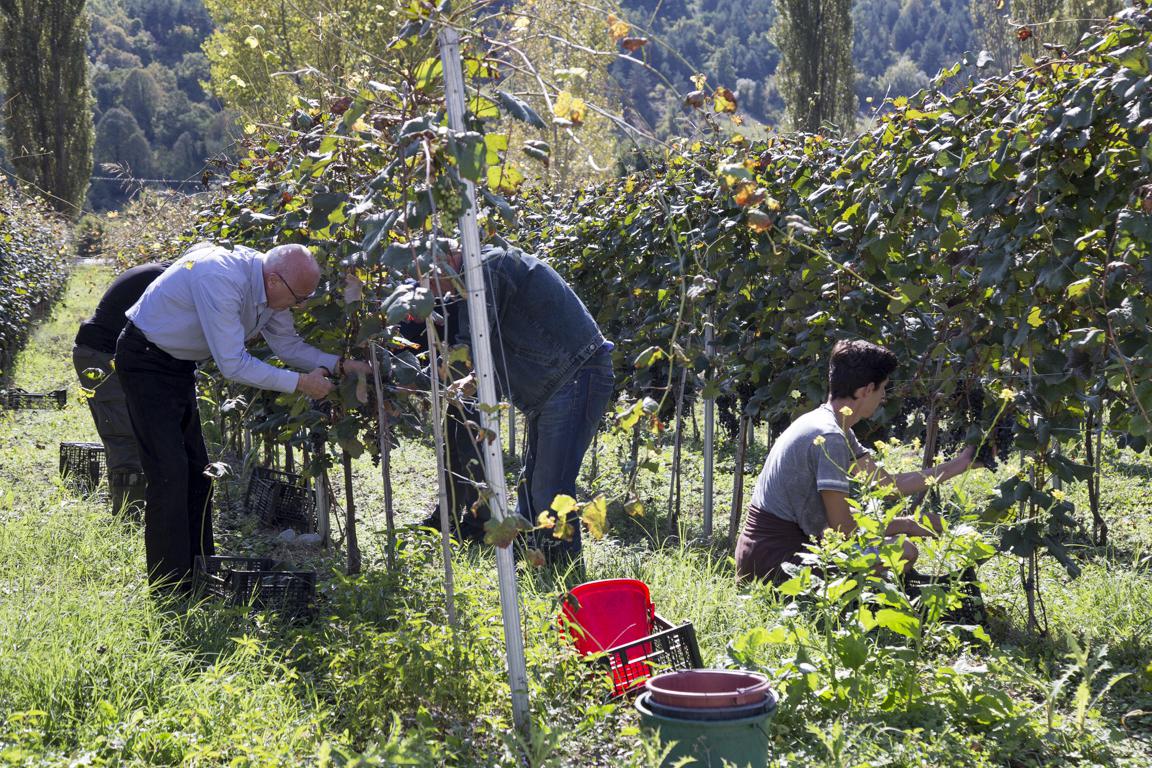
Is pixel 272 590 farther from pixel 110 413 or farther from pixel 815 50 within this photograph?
pixel 815 50

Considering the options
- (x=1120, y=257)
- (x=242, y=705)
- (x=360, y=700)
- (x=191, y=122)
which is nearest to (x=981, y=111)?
(x=1120, y=257)

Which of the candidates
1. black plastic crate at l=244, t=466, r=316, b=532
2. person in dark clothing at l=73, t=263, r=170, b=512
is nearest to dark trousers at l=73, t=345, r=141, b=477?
person in dark clothing at l=73, t=263, r=170, b=512

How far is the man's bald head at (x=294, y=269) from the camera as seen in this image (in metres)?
3.81

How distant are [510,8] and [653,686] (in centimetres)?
165

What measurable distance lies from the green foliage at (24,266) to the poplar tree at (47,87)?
109 inches

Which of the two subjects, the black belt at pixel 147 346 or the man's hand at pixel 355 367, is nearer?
the man's hand at pixel 355 367

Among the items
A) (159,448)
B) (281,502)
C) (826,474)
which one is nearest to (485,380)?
(826,474)

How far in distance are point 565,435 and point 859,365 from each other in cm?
133

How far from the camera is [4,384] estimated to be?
10.8 metres

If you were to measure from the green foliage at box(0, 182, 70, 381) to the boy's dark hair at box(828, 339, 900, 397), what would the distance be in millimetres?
8020

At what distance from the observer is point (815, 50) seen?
2192cm

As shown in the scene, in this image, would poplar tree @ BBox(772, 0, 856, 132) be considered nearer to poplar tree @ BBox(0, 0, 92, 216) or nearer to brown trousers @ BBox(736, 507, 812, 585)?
poplar tree @ BBox(0, 0, 92, 216)

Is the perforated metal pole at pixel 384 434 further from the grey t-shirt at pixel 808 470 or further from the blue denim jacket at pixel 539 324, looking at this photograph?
the grey t-shirt at pixel 808 470

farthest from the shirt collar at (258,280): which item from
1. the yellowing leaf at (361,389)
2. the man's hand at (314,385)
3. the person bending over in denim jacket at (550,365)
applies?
the person bending over in denim jacket at (550,365)
